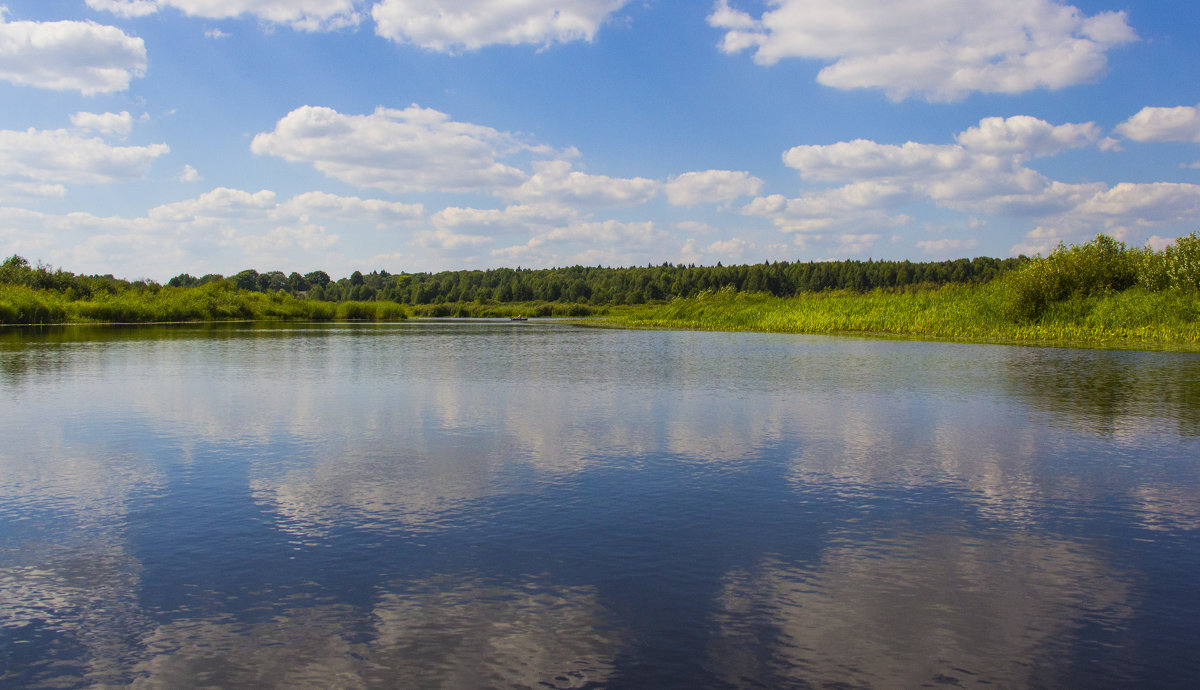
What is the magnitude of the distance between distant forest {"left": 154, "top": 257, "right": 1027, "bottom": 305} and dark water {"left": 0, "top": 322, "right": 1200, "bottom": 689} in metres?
132

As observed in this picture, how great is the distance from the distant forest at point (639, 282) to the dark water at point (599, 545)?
5202 inches

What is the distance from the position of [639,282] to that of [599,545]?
529ft

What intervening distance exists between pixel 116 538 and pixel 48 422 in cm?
836

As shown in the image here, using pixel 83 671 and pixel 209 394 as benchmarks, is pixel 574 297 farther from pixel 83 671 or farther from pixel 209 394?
pixel 83 671

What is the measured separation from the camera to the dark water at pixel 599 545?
5168 mm

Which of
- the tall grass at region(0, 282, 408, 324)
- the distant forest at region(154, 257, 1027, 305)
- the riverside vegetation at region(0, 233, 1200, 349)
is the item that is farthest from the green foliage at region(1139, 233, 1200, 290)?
the distant forest at region(154, 257, 1027, 305)

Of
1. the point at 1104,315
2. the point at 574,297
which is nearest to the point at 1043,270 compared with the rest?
the point at 1104,315

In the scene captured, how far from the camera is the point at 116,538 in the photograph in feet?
24.7

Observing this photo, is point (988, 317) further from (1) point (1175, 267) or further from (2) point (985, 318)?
(1) point (1175, 267)

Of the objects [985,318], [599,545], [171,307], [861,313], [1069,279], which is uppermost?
[1069,279]

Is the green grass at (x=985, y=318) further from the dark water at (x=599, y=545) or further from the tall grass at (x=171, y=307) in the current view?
the tall grass at (x=171, y=307)

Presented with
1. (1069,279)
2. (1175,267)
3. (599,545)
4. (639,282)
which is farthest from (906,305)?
(639,282)

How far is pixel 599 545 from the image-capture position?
7293 millimetres

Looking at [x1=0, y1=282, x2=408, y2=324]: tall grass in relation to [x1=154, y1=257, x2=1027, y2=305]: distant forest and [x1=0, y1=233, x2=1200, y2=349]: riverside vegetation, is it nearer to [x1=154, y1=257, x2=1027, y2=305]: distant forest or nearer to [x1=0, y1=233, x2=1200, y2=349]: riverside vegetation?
[x1=0, y1=233, x2=1200, y2=349]: riverside vegetation
